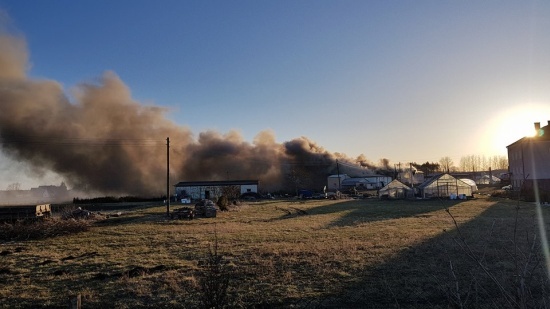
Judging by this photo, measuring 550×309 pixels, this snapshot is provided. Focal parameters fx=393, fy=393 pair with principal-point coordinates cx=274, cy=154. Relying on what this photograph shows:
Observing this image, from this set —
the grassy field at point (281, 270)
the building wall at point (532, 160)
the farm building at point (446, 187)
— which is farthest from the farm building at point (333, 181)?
the grassy field at point (281, 270)

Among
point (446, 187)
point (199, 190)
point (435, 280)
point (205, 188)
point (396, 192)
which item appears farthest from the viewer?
point (199, 190)

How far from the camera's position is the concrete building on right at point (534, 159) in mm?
45281

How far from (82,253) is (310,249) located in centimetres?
899

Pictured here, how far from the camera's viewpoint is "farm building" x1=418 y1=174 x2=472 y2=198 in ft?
161

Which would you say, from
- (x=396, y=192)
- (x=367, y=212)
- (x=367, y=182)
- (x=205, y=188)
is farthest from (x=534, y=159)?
(x=205, y=188)

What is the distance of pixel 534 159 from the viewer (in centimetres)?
4747

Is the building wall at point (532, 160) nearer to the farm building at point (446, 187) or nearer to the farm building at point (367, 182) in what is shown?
the farm building at point (446, 187)

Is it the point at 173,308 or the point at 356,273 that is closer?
the point at 173,308

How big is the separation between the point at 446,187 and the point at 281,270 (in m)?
44.0

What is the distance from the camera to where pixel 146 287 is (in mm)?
9805

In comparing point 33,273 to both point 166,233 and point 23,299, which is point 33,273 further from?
point 166,233

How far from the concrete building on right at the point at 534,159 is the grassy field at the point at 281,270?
3139 centimetres

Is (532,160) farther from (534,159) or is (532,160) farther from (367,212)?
(367,212)

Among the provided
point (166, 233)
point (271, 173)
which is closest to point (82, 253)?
point (166, 233)
